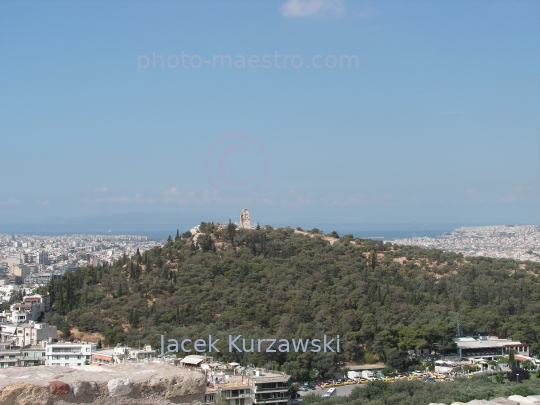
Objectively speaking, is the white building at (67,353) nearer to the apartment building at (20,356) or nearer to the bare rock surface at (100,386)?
the apartment building at (20,356)

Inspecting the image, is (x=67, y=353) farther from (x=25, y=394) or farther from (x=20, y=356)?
(x=25, y=394)

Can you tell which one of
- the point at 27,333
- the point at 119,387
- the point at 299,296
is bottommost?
the point at 27,333

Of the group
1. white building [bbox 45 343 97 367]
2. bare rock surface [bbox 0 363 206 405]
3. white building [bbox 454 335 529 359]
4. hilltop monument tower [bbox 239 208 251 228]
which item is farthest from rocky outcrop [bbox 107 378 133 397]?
hilltop monument tower [bbox 239 208 251 228]

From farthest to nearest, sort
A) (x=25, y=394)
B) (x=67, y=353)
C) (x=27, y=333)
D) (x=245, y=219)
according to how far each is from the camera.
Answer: (x=245, y=219), (x=27, y=333), (x=67, y=353), (x=25, y=394)

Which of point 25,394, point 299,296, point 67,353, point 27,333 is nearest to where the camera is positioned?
point 25,394

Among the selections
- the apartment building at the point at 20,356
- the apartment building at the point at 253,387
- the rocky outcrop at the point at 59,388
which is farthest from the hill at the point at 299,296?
the rocky outcrop at the point at 59,388

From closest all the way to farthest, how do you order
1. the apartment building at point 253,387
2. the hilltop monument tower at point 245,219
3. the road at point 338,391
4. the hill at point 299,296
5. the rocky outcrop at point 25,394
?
1. the rocky outcrop at point 25,394
2. the apartment building at point 253,387
3. the road at point 338,391
4. the hill at point 299,296
5. the hilltop monument tower at point 245,219

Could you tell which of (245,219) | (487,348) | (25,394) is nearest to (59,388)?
(25,394)
